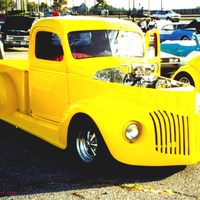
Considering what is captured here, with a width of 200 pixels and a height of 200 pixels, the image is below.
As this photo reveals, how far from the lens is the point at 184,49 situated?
11430 millimetres

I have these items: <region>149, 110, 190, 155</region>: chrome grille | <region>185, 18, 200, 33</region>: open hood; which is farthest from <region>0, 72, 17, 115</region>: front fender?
<region>185, 18, 200, 33</region>: open hood

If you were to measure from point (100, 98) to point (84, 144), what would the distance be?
0.58 m

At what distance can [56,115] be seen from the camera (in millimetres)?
4973

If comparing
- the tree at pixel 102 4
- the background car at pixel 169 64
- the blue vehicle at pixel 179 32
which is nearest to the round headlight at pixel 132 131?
the background car at pixel 169 64

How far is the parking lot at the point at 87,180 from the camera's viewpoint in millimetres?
3627

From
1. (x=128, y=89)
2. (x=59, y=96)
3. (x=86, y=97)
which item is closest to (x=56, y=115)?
(x=59, y=96)

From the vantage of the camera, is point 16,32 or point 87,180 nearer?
point 87,180

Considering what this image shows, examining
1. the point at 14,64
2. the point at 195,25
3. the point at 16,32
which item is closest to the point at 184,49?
the point at 14,64

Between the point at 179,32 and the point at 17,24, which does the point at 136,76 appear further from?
the point at 179,32

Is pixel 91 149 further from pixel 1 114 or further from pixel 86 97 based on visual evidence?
pixel 1 114

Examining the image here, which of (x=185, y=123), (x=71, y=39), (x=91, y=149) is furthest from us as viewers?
(x=71, y=39)

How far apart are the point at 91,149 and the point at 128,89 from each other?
83 cm

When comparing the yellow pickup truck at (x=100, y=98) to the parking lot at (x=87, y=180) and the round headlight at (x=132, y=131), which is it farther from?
the parking lot at (x=87, y=180)

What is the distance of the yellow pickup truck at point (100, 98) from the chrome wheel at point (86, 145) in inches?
0.5
